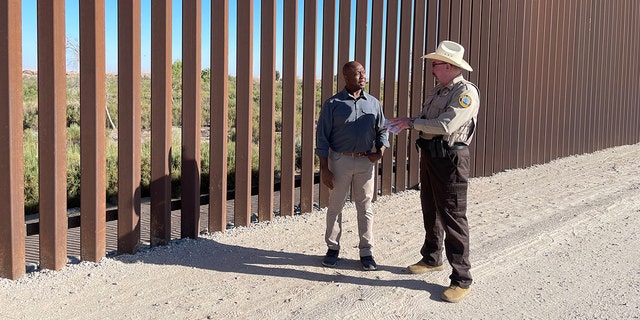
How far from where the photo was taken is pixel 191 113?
4906 millimetres

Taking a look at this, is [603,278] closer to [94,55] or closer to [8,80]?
[94,55]

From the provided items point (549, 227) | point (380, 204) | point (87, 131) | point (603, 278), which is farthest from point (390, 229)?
point (87, 131)

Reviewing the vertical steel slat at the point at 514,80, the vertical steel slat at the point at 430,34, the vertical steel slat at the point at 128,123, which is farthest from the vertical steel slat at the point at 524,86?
the vertical steel slat at the point at 128,123

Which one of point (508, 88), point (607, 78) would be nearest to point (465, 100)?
point (508, 88)

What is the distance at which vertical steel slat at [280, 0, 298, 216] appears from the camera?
5688 millimetres

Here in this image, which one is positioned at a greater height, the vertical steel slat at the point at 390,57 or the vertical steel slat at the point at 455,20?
the vertical steel slat at the point at 455,20

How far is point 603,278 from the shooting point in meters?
4.30

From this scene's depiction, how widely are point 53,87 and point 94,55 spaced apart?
374 mm

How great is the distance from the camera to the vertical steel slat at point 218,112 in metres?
5.05

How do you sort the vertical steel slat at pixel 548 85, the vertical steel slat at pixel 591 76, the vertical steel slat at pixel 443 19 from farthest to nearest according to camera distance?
the vertical steel slat at pixel 591 76, the vertical steel slat at pixel 548 85, the vertical steel slat at pixel 443 19

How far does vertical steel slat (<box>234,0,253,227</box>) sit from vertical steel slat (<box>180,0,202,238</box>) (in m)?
0.50

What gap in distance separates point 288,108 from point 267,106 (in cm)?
33

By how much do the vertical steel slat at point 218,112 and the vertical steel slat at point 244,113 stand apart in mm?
190

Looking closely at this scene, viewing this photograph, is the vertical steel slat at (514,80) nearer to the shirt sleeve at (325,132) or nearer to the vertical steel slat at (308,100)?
the vertical steel slat at (308,100)
